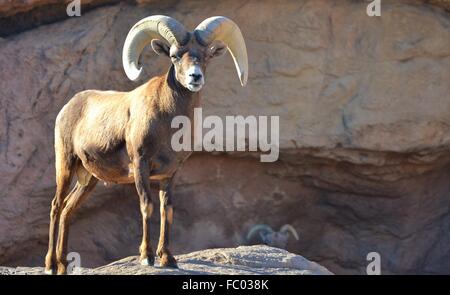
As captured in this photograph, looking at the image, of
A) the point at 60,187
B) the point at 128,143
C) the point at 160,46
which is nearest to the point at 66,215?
the point at 60,187

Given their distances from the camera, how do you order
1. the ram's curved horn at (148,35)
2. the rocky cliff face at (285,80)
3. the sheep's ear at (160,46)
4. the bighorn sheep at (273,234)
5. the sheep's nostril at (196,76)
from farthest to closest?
the bighorn sheep at (273,234), the rocky cliff face at (285,80), the sheep's ear at (160,46), the ram's curved horn at (148,35), the sheep's nostril at (196,76)

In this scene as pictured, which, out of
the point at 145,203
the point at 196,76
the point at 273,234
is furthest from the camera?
the point at 273,234

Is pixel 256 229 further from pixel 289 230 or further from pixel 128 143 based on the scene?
pixel 128 143

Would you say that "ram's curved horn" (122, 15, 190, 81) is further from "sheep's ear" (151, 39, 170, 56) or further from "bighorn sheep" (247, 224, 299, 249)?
"bighorn sheep" (247, 224, 299, 249)

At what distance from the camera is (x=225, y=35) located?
35.1ft

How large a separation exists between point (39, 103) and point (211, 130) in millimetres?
2220

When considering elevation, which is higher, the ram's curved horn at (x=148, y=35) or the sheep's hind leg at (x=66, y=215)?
the ram's curved horn at (x=148, y=35)

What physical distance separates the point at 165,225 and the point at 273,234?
4.28 m

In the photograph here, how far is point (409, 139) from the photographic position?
13.8 m

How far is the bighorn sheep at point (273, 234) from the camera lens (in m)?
14.1

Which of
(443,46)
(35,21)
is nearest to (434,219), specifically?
(443,46)

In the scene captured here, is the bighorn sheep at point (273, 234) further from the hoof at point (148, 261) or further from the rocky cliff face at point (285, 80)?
the hoof at point (148, 261)

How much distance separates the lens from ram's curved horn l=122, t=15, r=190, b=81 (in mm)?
10258

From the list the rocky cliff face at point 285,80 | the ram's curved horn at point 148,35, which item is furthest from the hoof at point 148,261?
the rocky cliff face at point 285,80
